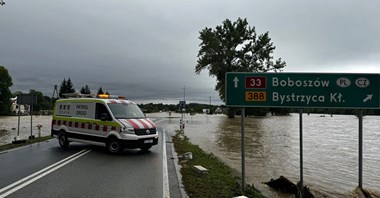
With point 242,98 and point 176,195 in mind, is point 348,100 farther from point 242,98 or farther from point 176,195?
point 176,195

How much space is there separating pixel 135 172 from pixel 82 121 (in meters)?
5.50

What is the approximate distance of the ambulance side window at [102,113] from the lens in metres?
11.9

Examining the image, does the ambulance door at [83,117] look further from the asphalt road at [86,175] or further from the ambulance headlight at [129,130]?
the ambulance headlight at [129,130]

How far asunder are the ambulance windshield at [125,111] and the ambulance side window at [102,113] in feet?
0.75

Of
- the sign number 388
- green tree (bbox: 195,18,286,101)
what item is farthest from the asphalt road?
green tree (bbox: 195,18,286,101)

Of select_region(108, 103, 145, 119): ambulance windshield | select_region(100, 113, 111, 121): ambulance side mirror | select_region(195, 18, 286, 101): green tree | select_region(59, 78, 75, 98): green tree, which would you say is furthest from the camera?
select_region(59, 78, 75, 98): green tree

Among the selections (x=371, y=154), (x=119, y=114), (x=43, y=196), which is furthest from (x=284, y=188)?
(x=371, y=154)

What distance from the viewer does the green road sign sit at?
6.55 m

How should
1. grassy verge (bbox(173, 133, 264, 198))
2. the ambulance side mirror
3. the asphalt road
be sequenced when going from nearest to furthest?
the asphalt road
grassy verge (bbox(173, 133, 264, 198))
the ambulance side mirror

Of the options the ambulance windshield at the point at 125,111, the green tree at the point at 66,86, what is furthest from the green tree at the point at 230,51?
the green tree at the point at 66,86

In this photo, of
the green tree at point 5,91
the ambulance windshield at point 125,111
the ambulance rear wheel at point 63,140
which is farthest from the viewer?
the green tree at point 5,91

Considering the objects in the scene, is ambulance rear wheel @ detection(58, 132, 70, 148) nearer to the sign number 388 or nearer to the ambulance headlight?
the ambulance headlight

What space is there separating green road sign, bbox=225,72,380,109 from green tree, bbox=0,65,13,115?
86762mm

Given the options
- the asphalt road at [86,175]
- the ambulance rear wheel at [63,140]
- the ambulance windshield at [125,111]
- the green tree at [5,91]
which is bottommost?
the asphalt road at [86,175]
